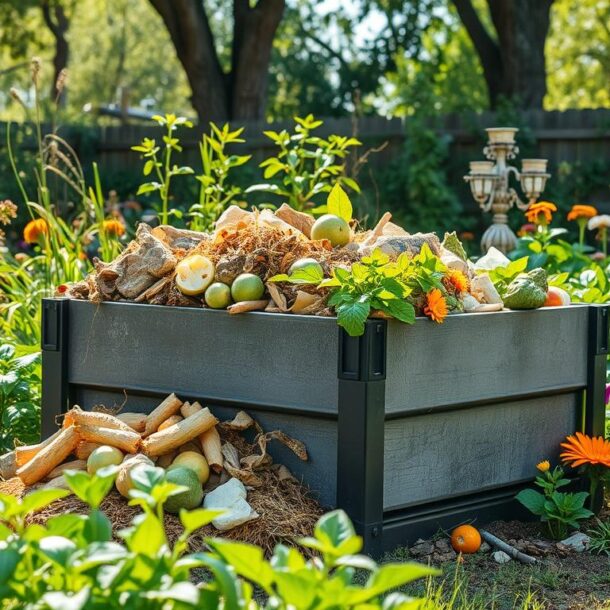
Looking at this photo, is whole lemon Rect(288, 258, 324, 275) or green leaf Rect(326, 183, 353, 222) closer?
whole lemon Rect(288, 258, 324, 275)

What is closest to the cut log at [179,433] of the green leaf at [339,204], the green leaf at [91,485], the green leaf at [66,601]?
the green leaf at [339,204]

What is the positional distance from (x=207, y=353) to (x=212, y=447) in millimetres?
294

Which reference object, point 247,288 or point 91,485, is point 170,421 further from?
point 91,485

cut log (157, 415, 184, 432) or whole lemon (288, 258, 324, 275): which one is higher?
whole lemon (288, 258, 324, 275)

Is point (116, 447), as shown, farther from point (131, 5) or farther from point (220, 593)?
point (131, 5)

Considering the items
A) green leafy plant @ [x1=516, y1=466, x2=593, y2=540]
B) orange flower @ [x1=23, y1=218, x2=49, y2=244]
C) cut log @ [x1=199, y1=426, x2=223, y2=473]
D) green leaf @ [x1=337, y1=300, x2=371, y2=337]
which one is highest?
orange flower @ [x1=23, y1=218, x2=49, y2=244]

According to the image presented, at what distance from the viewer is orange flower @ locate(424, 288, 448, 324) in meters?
2.98

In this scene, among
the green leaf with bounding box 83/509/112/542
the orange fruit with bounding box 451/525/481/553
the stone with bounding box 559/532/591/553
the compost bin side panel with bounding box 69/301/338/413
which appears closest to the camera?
the green leaf with bounding box 83/509/112/542

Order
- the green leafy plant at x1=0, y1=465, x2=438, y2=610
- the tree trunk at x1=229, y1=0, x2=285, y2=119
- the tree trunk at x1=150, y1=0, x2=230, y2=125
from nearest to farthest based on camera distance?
the green leafy plant at x1=0, y1=465, x2=438, y2=610, the tree trunk at x1=150, y1=0, x2=230, y2=125, the tree trunk at x1=229, y1=0, x2=285, y2=119

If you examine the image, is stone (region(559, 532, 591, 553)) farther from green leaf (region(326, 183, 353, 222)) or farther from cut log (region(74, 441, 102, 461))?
cut log (region(74, 441, 102, 461))

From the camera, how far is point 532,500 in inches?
127

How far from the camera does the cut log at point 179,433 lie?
9.85 ft

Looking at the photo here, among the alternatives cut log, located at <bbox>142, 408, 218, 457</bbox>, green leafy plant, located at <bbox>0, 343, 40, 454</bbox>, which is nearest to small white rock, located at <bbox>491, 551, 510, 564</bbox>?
cut log, located at <bbox>142, 408, 218, 457</bbox>

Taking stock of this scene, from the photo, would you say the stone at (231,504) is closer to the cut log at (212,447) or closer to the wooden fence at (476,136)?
the cut log at (212,447)
